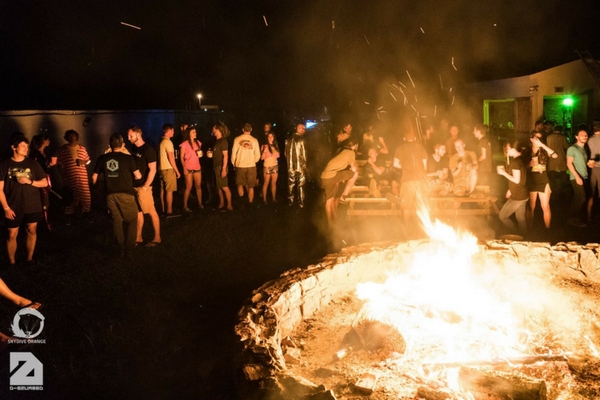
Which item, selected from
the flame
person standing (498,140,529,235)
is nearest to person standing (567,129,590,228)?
person standing (498,140,529,235)

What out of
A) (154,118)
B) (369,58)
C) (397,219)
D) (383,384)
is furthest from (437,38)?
(383,384)

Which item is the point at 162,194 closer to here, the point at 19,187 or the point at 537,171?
the point at 19,187

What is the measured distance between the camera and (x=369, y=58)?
980 inches

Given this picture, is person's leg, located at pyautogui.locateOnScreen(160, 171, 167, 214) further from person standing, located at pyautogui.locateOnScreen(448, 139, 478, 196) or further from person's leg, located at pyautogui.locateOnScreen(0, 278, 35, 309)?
person standing, located at pyautogui.locateOnScreen(448, 139, 478, 196)

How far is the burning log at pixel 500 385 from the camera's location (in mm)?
3512

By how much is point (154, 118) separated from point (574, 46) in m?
13.8

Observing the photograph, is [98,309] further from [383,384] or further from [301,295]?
[383,384]

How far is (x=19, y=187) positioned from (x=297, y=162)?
A: 5.07m

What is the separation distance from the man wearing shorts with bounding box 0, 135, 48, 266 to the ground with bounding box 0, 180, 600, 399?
690mm

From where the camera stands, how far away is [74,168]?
9758mm

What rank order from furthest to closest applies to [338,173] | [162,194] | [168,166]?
[162,194] → [168,166] → [338,173]

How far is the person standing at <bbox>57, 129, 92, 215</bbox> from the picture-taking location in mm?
9617

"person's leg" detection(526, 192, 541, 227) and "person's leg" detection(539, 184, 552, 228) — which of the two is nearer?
"person's leg" detection(539, 184, 552, 228)

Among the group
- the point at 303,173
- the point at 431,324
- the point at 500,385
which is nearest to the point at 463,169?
the point at 303,173
